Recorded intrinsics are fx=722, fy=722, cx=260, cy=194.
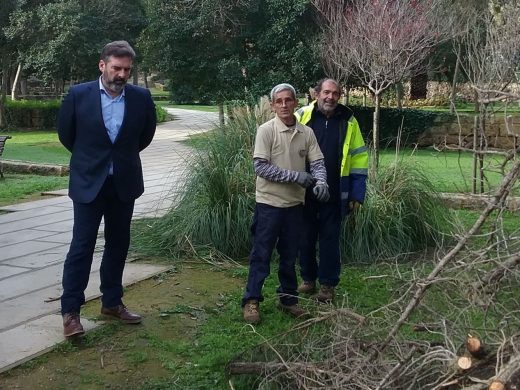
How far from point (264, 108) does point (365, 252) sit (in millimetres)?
1967

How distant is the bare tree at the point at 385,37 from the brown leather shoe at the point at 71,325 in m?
10.7

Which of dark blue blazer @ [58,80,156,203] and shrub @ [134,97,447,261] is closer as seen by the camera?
dark blue blazer @ [58,80,156,203]

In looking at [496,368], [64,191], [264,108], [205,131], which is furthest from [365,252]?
[64,191]

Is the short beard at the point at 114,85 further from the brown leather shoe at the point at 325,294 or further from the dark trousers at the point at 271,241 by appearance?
the brown leather shoe at the point at 325,294

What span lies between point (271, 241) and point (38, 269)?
2.43 meters

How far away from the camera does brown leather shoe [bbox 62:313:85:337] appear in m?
4.36

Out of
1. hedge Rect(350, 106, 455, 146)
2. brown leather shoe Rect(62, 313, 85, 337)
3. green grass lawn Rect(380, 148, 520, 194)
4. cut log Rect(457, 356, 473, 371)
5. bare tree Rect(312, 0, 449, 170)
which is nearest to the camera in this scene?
cut log Rect(457, 356, 473, 371)

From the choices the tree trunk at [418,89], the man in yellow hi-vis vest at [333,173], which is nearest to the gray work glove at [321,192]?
the man in yellow hi-vis vest at [333,173]

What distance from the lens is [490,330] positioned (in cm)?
311

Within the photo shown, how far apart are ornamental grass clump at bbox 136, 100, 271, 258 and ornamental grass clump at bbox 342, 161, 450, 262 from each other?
1.02 m

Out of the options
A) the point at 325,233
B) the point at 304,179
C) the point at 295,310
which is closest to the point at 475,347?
the point at 304,179

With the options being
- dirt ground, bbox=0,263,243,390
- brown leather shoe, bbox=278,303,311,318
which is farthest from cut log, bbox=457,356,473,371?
brown leather shoe, bbox=278,303,311,318

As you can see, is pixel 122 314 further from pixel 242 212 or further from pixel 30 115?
pixel 30 115

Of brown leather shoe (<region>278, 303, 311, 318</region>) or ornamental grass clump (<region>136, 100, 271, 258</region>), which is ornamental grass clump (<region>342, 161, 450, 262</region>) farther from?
brown leather shoe (<region>278, 303, 311, 318</region>)
